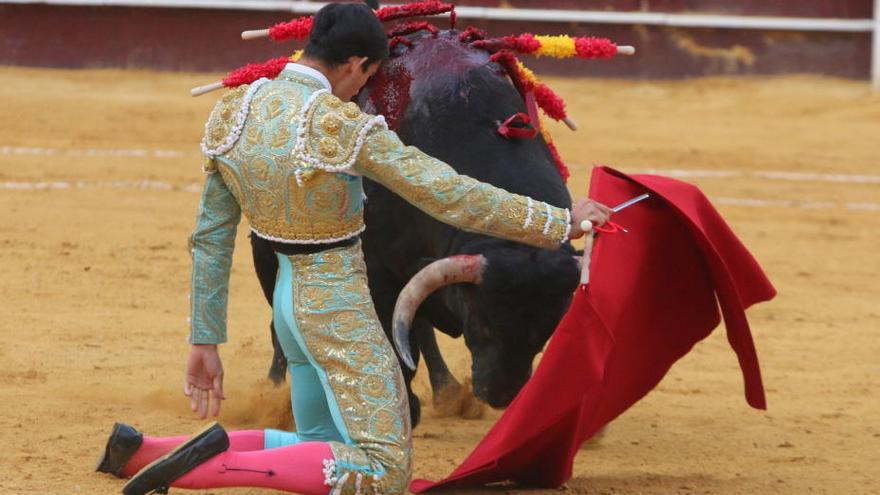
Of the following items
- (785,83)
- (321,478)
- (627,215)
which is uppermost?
(627,215)

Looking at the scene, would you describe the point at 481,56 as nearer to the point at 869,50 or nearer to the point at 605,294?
the point at 605,294

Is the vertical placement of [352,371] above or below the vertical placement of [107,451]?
above

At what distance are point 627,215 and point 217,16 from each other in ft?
26.6

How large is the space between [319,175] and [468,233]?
0.93 meters

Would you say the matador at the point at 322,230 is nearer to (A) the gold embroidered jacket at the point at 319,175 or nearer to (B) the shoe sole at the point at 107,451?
(A) the gold embroidered jacket at the point at 319,175

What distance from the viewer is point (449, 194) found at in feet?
10.0

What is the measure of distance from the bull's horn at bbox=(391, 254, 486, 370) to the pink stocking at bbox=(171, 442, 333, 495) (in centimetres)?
29

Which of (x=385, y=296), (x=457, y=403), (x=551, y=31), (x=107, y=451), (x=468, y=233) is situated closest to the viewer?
(x=107, y=451)

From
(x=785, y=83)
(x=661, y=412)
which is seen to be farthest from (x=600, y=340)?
(x=785, y=83)

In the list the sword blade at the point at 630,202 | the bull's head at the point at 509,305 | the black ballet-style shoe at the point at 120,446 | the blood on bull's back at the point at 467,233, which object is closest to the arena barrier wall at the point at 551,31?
the blood on bull's back at the point at 467,233

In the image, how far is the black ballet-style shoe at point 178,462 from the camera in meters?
3.08

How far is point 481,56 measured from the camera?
4.39m

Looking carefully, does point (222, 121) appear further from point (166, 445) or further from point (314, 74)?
point (166, 445)

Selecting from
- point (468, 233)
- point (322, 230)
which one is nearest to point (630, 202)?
point (468, 233)
